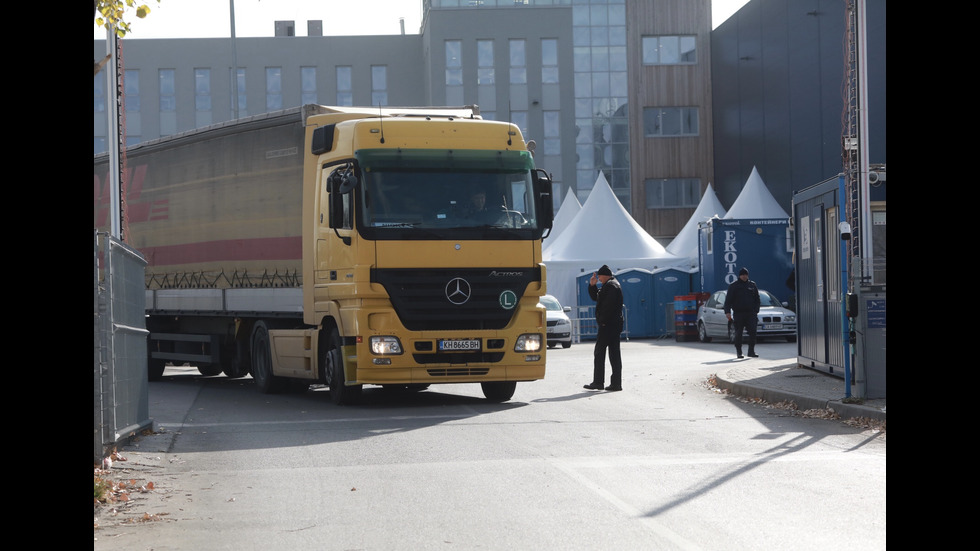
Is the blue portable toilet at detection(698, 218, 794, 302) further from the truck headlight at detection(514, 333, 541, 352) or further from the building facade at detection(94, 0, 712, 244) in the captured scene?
the truck headlight at detection(514, 333, 541, 352)

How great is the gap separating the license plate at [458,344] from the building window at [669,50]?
45.8 metres

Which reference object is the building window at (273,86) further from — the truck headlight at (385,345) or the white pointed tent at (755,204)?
the truck headlight at (385,345)

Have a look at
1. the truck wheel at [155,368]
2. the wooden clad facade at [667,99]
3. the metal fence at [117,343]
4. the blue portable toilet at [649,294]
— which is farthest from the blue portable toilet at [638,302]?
the metal fence at [117,343]

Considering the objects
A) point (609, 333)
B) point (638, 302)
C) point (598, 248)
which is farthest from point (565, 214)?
point (609, 333)

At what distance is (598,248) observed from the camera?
40.6 m

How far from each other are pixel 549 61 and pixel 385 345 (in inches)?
1886

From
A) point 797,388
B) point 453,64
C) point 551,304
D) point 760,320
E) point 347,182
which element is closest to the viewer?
point 347,182

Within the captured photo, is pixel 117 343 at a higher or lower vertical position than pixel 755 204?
lower

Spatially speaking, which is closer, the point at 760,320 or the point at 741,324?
the point at 741,324

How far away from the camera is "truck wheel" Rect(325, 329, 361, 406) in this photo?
15.2 metres

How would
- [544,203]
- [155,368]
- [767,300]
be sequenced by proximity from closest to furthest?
[544,203] → [155,368] → [767,300]

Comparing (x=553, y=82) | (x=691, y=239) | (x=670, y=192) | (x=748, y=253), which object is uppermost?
A: (x=553, y=82)

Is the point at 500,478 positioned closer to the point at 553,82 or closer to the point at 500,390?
the point at 500,390
